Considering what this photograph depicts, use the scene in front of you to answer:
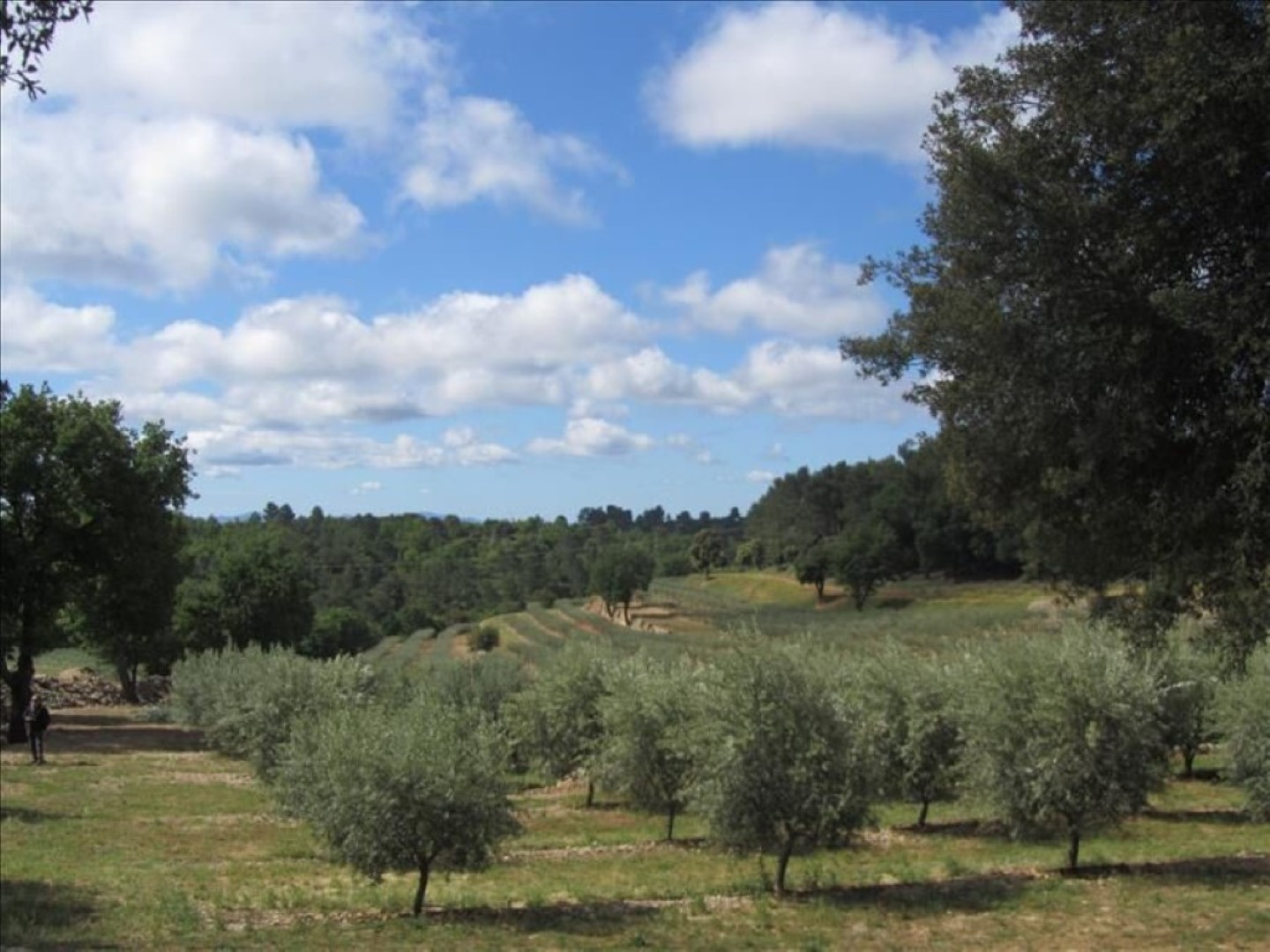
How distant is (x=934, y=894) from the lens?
1556 cm

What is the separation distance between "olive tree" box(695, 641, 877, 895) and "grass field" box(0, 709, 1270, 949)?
0.96 m

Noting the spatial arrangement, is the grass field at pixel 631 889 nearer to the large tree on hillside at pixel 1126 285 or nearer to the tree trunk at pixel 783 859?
the tree trunk at pixel 783 859

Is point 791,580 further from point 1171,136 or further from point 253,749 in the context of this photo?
point 1171,136

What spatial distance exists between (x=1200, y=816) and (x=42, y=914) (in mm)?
21079

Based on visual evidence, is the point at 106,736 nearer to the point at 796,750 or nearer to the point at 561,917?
the point at 561,917

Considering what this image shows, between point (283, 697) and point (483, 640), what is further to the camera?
point (483, 640)

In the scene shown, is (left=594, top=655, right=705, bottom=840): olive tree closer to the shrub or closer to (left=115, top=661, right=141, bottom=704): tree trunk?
the shrub

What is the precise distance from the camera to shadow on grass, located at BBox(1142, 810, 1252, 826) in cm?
2244

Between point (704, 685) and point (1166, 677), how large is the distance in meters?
Answer: 14.8

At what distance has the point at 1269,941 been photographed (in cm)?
1238

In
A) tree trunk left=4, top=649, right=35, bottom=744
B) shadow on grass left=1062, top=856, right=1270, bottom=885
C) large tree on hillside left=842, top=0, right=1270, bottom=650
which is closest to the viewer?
large tree on hillside left=842, top=0, right=1270, bottom=650

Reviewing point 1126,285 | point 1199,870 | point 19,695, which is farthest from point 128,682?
point 1126,285

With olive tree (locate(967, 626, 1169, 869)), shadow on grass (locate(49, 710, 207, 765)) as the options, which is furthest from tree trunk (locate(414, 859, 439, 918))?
shadow on grass (locate(49, 710, 207, 765))

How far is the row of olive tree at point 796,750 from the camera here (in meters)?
14.4
